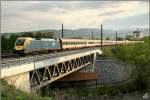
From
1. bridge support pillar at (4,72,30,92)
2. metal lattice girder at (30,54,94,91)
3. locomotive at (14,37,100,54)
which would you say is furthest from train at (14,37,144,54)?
bridge support pillar at (4,72,30,92)

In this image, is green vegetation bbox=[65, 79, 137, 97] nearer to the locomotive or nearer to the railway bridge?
the locomotive

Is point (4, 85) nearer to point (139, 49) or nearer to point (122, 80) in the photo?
point (122, 80)

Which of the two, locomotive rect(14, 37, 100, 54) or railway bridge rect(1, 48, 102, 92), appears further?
locomotive rect(14, 37, 100, 54)

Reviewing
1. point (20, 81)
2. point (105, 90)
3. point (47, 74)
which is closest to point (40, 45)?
point (47, 74)

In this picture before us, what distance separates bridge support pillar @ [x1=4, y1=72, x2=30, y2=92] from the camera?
2164cm

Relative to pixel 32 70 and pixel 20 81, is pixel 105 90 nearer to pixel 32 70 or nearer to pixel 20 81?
pixel 32 70

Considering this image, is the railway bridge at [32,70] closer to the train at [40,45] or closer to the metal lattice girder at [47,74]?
the metal lattice girder at [47,74]

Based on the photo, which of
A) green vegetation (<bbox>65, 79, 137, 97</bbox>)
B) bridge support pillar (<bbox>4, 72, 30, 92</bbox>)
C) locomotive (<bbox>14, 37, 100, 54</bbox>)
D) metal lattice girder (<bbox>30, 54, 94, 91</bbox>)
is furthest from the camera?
green vegetation (<bbox>65, 79, 137, 97</bbox>)

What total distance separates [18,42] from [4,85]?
67.5 feet

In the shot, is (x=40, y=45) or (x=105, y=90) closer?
(x=40, y=45)

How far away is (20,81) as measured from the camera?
23.3 metres

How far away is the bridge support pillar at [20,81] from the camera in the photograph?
852 inches

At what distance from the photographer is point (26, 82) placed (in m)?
24.4

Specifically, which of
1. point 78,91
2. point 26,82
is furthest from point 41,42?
point 26,82
